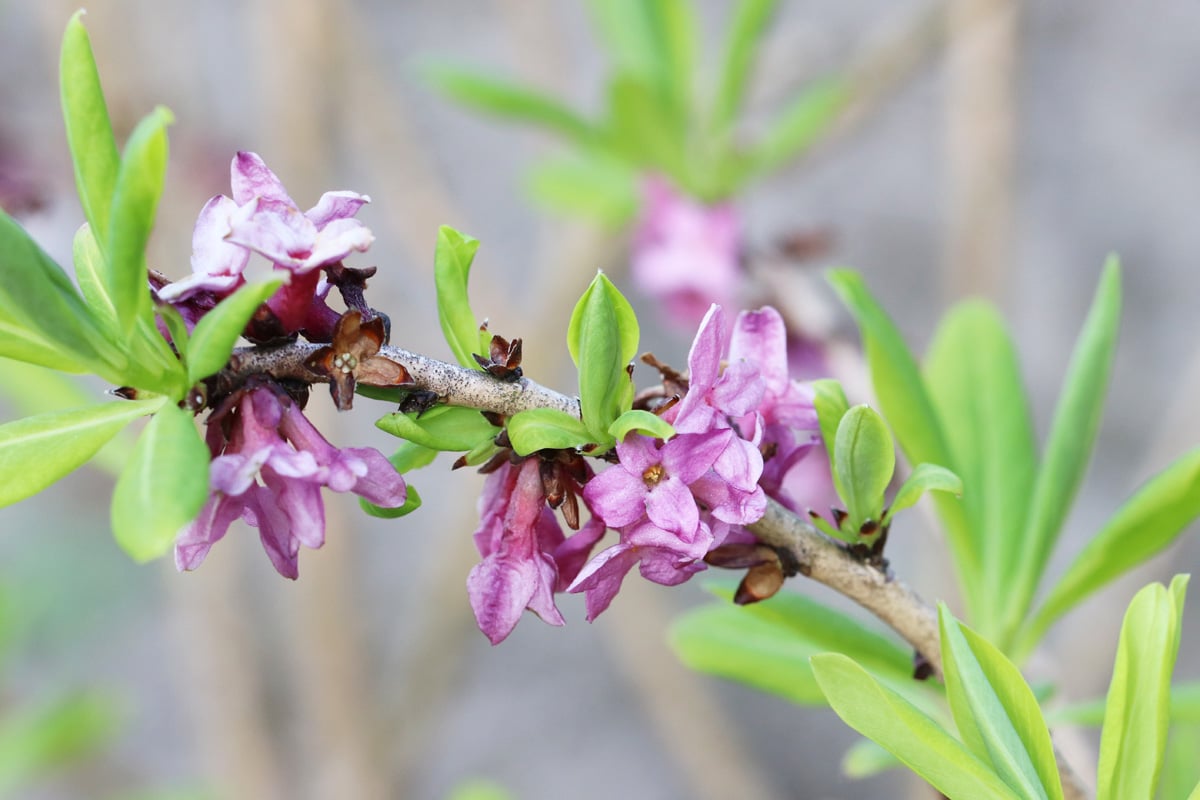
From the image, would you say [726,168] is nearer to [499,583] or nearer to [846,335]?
[846,335]

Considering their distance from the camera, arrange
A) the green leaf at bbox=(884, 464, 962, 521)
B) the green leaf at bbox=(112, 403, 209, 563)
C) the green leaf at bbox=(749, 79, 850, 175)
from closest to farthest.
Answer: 1. the green leaf at bbox=(112, 403, 209, 563)
2. the green leaf at bbox=(884, 464, 962, 521)
3. the green leaf at bbox=(749, 79, 850, 175)

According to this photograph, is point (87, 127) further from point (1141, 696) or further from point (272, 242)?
point (1141, 696)

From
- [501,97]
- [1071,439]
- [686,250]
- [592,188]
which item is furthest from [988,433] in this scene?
[592,188]

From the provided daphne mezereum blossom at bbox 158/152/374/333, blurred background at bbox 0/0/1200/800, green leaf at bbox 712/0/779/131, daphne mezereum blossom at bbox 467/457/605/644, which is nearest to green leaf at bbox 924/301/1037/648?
daphne mezereum blossom at bbox 467/457/605/644

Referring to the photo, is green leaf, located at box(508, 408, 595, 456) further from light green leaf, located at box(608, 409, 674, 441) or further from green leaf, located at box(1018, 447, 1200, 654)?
green leaf, located at box(1018, 447, 1200, 654)

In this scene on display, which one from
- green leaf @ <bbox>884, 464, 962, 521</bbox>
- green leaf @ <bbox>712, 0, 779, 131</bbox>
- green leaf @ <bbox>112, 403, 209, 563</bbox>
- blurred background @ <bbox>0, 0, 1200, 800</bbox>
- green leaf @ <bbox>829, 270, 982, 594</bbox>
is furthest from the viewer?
blurred background @ <bbox>0, 0, 1200, 800</bbox>

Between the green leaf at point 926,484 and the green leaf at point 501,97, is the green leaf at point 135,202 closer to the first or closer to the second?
the green leaf at point 926,484

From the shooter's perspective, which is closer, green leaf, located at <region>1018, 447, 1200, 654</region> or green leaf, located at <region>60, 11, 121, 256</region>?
green leaf, located at <region>60, 11, 121, 256</region>
